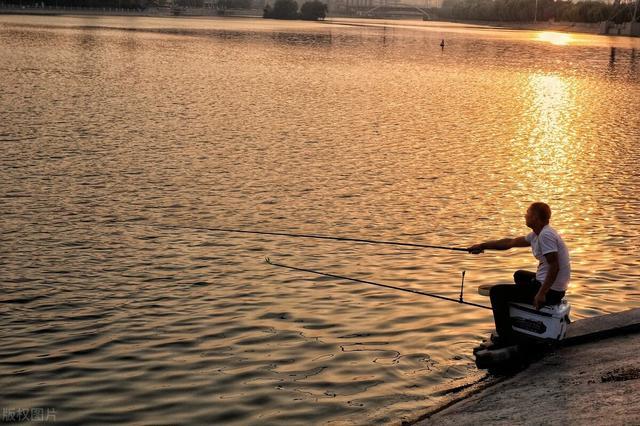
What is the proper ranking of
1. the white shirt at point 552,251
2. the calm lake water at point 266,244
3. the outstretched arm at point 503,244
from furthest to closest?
the calm lake water at point 266,244 → the outstretched arm at point 503,244 → the white shirt at point 552,251

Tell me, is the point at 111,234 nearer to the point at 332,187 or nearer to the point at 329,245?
the point at 329,245

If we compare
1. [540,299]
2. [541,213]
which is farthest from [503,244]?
[540,299]

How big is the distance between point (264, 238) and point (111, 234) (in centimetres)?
291

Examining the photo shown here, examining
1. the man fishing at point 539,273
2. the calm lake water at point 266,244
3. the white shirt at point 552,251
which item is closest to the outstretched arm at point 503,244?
the man fishing at point 539,273

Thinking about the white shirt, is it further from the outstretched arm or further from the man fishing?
the outstretched arm

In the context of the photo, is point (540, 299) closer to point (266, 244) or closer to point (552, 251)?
point (552, 251)

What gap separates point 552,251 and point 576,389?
5.27 ft

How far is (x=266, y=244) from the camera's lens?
58.6 feet

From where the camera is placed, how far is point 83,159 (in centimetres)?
2658

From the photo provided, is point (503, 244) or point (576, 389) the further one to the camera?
point (503, 244)

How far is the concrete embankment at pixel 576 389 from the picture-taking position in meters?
9.04

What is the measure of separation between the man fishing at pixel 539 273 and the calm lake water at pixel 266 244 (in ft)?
3.23

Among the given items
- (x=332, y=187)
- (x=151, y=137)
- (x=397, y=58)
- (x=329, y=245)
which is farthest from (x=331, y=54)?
(x=329, y=245)

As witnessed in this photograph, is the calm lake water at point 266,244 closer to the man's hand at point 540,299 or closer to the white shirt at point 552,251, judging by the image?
the man's hand at point 540,299
